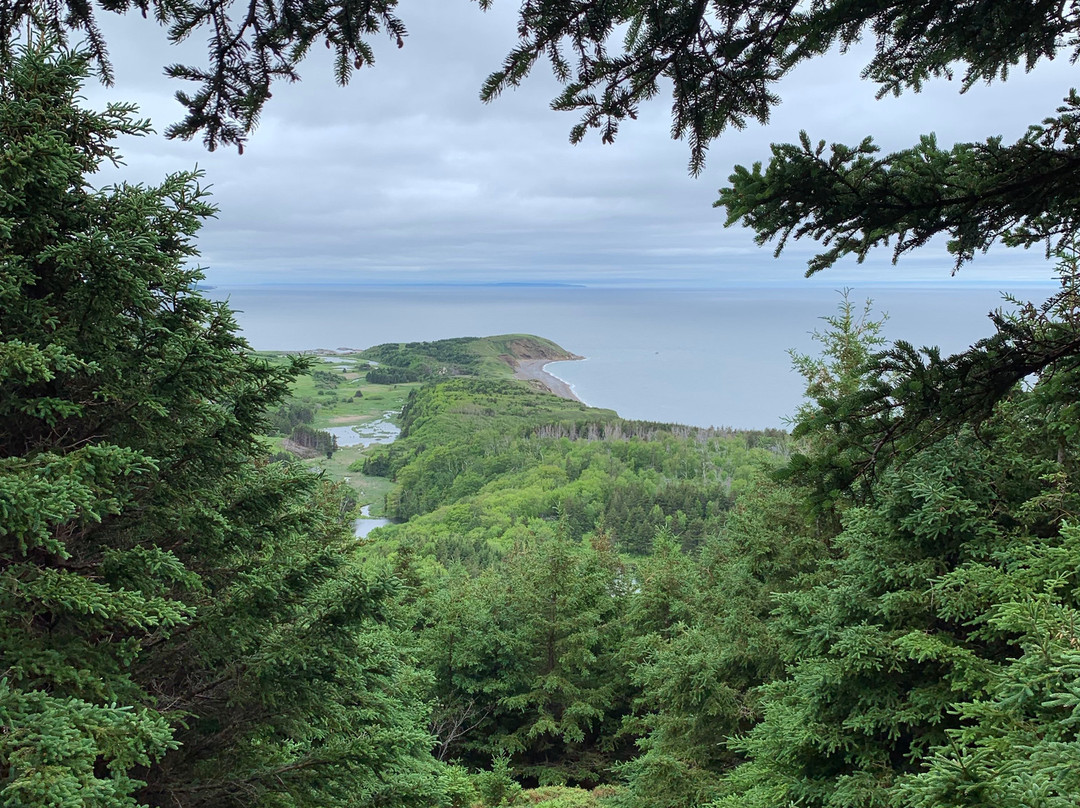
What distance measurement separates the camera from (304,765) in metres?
4.99

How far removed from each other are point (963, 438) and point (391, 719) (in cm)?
619

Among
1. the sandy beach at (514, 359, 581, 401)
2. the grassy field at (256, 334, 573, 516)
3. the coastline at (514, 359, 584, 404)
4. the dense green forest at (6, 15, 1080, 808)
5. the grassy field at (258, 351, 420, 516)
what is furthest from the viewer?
the sandy beach at (514, 359, 581, 401)

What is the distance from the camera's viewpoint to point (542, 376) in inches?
6599

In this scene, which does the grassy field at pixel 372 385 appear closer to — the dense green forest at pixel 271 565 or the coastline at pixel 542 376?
the coastline at pixel 542 376

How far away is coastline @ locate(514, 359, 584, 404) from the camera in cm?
14325

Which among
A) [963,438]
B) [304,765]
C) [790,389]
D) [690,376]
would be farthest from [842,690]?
[690,376]

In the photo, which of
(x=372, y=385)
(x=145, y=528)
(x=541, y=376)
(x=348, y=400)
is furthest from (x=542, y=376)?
(x=145, y=528)

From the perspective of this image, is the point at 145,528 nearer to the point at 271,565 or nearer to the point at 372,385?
the point at 271,565

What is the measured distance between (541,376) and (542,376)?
0.27 meters

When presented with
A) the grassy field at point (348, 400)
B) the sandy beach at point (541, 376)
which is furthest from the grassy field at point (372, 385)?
the sandy beach at point (541, 376)

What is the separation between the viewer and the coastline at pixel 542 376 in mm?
143250

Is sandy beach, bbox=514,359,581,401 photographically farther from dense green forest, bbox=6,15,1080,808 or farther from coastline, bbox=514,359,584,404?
dense green forest, bbox=6,15,1080,808

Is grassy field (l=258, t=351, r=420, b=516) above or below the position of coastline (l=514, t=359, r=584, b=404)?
below

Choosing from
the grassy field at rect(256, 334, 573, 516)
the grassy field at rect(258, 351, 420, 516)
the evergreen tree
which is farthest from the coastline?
the evergreen tree
